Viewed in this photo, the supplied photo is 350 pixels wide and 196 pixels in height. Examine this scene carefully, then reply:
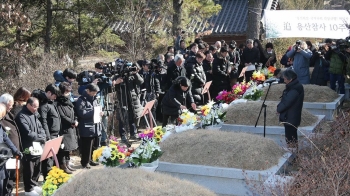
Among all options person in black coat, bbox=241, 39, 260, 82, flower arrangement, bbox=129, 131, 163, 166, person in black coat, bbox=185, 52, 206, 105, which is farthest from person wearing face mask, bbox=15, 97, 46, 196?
person in black coat, bbox=241, 39, 260, 82

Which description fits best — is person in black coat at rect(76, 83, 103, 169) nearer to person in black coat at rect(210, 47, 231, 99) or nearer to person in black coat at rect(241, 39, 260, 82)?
person in black coat at rect(210, 47, 231, 99)

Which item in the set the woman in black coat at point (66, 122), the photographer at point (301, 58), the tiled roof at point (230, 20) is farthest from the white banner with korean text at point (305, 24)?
the woman in black coat at point (66, 122)

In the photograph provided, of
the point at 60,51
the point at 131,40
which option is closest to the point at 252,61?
the point at 131,40

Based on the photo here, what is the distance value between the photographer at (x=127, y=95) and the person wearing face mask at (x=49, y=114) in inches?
89.3

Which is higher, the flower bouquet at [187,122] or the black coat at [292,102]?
the black coat at [292,102]

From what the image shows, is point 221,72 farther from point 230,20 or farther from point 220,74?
point 230,20

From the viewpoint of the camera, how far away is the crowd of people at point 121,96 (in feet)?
24.6

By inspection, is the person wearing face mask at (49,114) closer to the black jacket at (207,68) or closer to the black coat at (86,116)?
the black coat at (86,116)

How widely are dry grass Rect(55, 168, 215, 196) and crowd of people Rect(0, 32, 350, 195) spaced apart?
1.93 meters

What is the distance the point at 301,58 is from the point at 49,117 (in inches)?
261

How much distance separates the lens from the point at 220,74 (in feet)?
44.2

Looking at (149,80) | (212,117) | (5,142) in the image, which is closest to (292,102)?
(212,117)

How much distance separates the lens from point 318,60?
13.5 meters

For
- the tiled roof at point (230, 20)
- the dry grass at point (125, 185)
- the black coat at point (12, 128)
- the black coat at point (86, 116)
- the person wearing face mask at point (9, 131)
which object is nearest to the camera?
the dry grass at point (125, 185)
